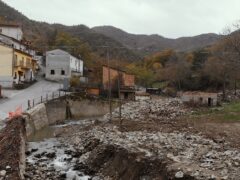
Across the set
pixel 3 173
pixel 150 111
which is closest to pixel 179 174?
pixel 3 173

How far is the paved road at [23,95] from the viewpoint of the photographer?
4391 cm

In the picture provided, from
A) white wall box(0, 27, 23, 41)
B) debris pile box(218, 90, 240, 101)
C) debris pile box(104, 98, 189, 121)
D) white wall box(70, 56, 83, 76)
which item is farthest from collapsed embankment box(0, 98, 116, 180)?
white wall box(0, 27, 23, 41)

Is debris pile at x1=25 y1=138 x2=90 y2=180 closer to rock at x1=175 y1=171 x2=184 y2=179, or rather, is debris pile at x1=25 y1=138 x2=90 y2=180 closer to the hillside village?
the hillside village

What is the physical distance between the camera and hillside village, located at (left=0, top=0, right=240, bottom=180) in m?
22.5

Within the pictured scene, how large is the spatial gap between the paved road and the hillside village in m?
0.10

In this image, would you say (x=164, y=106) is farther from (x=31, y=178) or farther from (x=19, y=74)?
(x=31, y=178)

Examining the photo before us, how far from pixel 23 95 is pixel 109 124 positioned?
16393mm

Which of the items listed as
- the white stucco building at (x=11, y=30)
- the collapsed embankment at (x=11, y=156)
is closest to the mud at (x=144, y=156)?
the collapsed embankment at (x=11, y=156)

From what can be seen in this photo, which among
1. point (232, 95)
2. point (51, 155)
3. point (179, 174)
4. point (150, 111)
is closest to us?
point (179, 174)

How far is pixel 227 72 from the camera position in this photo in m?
78.4

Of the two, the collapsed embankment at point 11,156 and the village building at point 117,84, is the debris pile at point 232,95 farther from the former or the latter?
the collapsed embankment at point 11,156

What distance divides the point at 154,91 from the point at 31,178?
71606mm

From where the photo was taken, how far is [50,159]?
29.7 meters

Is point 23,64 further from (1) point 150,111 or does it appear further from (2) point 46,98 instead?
(1) point 150,111
